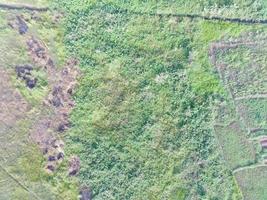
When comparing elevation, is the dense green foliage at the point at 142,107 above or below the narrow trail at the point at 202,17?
below

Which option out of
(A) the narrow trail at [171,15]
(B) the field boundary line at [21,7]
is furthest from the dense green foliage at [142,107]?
(B) the field boundary line at [21,7]

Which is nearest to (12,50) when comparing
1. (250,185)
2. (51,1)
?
(51,1)

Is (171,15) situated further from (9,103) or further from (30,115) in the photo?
(9,103)

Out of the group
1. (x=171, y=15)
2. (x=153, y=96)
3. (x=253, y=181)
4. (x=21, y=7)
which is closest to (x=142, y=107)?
(x=153, y=96)

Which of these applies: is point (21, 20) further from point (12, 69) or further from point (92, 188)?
point (92, 188)

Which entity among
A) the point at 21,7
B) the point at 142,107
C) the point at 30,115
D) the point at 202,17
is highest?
the point at 21,7

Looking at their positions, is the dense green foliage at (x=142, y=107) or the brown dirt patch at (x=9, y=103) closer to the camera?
the brown dirt patch at (x=9, y=103)

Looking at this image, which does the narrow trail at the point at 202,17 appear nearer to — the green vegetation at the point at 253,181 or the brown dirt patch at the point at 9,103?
the brown dirt patch at the point at 9,103

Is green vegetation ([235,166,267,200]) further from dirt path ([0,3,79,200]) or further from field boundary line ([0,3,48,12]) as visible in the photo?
field boundary line ([0,3,48,12])
